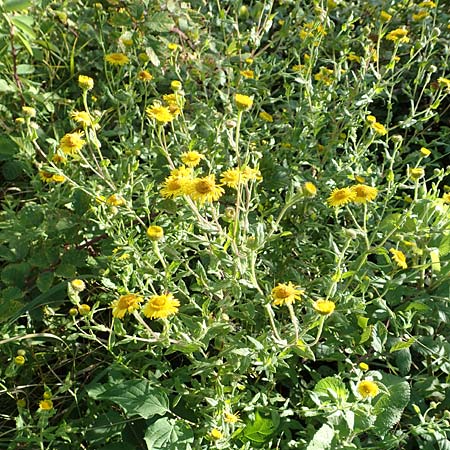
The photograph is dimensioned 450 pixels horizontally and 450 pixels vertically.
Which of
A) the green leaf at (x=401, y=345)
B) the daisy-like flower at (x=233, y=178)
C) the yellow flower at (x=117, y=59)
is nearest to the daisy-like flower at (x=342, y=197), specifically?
the daisy-like flower at (x=233, y=178)

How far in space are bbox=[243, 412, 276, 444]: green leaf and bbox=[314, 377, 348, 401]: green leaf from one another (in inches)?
5.6

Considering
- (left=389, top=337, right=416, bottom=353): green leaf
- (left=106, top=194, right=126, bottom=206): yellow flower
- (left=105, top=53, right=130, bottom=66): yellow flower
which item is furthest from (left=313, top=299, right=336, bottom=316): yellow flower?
(left=105, top=53, right=130, bottom=66): yellow flower

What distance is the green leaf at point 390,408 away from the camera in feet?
5.16

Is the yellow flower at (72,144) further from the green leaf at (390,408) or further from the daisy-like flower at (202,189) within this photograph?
the green leaf at (390,408)

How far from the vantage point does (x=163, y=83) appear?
2.43 meters

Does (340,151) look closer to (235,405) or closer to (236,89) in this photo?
(236,89)

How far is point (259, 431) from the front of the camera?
1591 millimetres

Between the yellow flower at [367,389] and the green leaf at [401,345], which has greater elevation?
the yellow flower at [367,389]

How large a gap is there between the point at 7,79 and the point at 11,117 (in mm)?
132

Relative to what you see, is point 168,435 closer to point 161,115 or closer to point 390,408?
point 390,408

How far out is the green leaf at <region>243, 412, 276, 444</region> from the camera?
1.59 meters

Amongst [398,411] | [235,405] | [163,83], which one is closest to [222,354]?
[235,405]

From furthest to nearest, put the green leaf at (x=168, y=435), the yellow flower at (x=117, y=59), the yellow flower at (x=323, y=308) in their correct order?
the yellow flower at (x=117, y=59), the green leaf at (x=168, y=435), the yellow flower at (x=323, y=308)

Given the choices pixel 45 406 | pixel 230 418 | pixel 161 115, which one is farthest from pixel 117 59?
pixel 230 418
